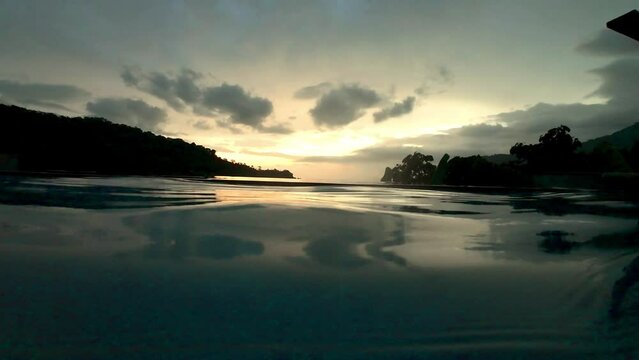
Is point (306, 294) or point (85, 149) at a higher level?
point (85, 149)

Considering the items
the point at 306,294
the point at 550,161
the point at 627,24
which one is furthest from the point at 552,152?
the point at 306,294

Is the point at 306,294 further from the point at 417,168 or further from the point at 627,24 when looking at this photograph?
the point at 417,168

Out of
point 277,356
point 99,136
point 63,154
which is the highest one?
point 99,136

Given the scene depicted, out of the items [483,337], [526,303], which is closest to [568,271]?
[526,303]

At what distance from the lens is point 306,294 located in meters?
2.11

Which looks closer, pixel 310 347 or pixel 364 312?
pixel 310 347

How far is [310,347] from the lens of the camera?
146cm

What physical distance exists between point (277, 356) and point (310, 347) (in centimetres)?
16

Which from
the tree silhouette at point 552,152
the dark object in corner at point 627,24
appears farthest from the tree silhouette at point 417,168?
the dark object in corner at point 627,24

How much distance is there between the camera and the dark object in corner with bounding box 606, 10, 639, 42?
401 centimetres

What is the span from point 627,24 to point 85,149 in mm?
63162

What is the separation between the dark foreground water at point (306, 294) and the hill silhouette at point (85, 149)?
37297mm

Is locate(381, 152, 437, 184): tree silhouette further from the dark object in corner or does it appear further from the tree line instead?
the dark object in corner

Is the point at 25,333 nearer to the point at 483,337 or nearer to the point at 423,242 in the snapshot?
the point at 483,337
